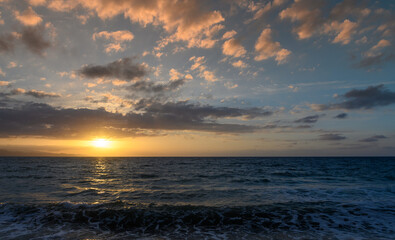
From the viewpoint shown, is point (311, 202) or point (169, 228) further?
point (311, 202)

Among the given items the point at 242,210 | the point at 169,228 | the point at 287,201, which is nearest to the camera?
the point at 169,228

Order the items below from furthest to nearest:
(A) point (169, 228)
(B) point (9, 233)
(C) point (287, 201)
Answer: (C) point (287, 201) → (A) point (169, 228) → (B) point (9, 233)

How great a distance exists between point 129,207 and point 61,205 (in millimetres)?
4980

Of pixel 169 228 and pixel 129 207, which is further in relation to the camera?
pixel 129 207

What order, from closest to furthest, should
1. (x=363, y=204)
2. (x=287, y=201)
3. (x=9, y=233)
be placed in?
(x=9, y=233)
(x=363, y=204)
(x=287, y=201)

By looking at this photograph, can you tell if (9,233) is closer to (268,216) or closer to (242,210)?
(242,210)

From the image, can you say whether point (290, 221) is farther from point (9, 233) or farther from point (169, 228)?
→ point (9, 233)

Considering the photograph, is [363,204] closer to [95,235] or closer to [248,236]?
[248,236]

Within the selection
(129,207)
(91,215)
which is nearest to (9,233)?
(91,215)

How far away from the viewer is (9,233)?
10000 mm

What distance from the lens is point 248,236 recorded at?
10.1 m

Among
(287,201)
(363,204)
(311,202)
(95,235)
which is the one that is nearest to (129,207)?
(95,235)

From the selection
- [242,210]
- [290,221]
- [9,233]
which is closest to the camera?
[9,233]

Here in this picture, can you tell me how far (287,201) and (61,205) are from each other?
695 inches
